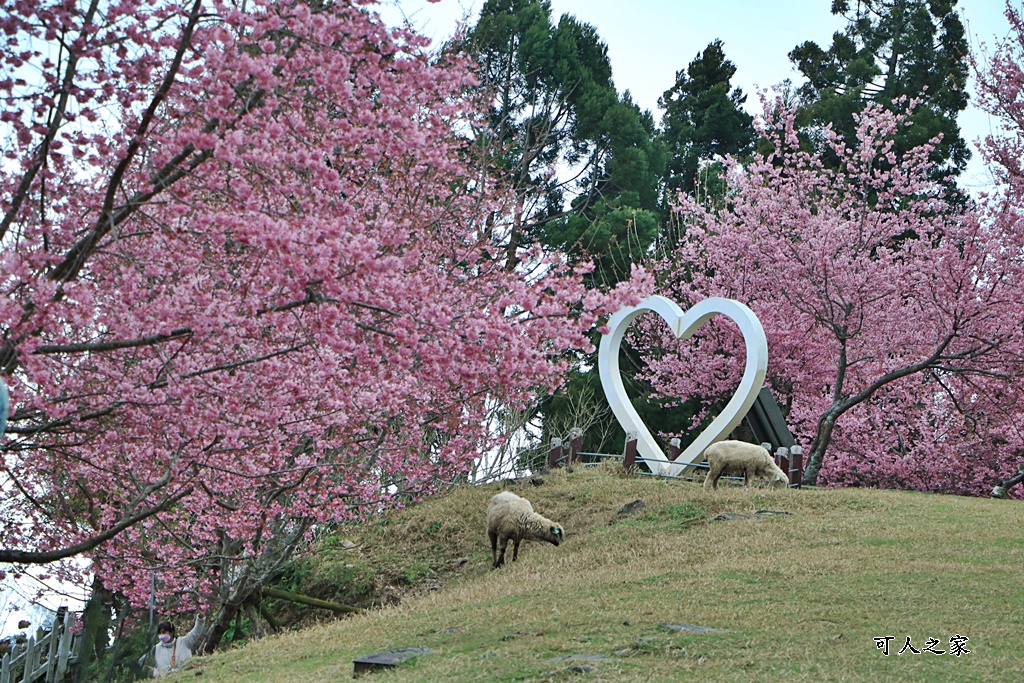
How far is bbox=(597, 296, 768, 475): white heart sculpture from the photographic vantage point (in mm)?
18188

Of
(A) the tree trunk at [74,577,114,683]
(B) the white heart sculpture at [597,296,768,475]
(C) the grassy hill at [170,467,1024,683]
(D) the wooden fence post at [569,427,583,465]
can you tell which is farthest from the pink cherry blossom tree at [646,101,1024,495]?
(A) the tree trunk at [74,577,114,683]

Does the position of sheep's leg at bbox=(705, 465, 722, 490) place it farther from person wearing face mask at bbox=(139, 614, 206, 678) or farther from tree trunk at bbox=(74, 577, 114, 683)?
tree trunk at bbox=(74, 577, 114, 683)

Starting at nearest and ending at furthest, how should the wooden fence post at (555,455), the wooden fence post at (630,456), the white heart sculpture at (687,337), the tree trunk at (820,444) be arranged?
the white heart sculpture at (687,337), the wooden fence post at (630,456), the tree trunk at (820,444), the wooden fence post at (555,455)

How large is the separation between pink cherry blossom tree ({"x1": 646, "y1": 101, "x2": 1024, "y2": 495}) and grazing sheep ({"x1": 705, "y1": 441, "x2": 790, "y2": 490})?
3.79 metres

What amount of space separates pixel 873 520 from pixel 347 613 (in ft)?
24.6

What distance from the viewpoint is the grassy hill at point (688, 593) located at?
7.99 m

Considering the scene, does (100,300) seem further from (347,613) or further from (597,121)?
(597,121)

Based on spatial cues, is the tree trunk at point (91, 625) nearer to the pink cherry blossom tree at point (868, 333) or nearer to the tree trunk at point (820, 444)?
the tree trunk at point (820, 444)

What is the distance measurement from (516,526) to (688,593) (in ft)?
15.2

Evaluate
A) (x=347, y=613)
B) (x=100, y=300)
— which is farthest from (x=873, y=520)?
(x=100, y=300)

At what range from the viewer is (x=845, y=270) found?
22609 millimetres

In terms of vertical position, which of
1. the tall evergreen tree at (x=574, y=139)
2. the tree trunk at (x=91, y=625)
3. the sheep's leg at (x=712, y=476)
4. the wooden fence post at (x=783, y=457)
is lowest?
the tree trunk at (x=91, y=625)

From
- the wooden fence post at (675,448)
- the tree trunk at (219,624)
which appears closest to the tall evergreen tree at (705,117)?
the wooden fence post at (675,448)

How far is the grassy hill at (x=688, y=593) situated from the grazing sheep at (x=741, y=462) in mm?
376
